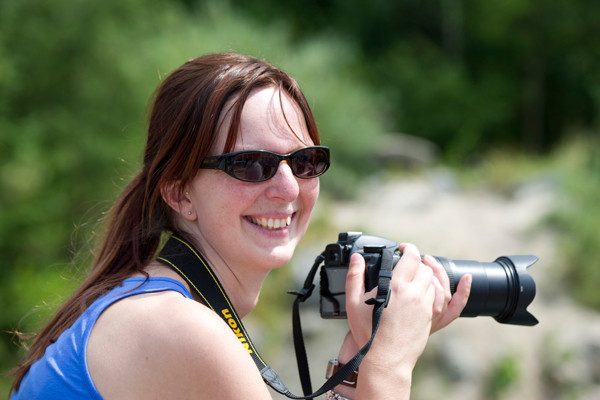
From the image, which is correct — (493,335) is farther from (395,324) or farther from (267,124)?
(267,124)

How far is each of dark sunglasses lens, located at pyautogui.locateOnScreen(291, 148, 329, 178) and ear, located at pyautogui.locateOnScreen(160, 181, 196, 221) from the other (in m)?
0.27

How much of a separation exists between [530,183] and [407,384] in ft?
28.8

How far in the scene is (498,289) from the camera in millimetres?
1725

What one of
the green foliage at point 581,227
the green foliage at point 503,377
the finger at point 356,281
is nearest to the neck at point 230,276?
the finger at point 356,281

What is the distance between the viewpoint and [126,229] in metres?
1.57

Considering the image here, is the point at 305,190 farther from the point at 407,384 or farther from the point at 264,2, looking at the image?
the point at 264,2

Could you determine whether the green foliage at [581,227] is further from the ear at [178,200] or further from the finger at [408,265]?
the ear at [178,200]

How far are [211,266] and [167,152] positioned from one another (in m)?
0.30

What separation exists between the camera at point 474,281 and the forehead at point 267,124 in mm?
319

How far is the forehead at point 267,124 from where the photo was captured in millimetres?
1425

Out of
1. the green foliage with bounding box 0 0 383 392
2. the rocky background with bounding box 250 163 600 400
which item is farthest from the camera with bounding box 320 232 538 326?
the rocky background with bounding box 250 163 600 400

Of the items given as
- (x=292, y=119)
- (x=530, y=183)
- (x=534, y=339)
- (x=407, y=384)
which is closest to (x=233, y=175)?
(x=292, y=119)

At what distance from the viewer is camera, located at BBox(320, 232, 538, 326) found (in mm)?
1634

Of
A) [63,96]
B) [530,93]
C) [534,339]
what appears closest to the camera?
[534,339]
